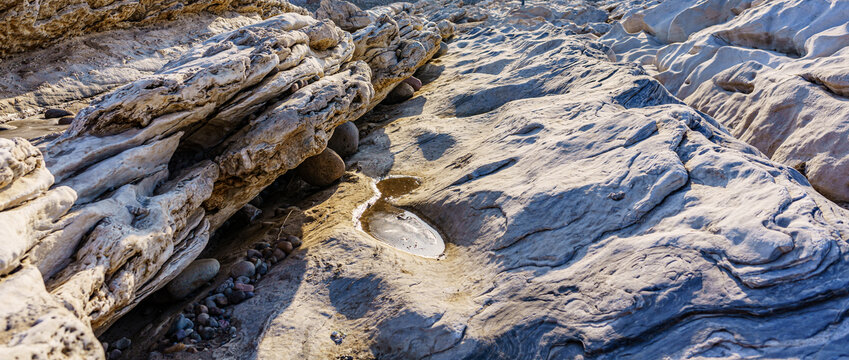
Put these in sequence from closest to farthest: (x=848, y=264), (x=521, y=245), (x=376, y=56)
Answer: (x=848, y=264)
(x=521, y=245)
(x=376, y=56)

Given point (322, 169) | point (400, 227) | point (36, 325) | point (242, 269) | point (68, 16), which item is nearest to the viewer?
point (36, 325)

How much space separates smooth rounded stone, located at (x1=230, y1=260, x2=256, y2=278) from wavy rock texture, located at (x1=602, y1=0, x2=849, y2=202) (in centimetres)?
617

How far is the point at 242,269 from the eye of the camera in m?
4.82

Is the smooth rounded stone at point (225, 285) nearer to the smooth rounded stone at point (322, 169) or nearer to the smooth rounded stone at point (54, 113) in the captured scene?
the smooth rounded stone at point (322, 169)

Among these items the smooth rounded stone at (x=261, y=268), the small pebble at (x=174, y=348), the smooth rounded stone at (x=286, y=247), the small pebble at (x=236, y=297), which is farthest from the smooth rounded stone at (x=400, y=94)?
the small pebble at (x=174, y=348)

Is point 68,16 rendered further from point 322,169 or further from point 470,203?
point 470,203

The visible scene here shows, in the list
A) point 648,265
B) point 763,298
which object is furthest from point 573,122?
point 763,298

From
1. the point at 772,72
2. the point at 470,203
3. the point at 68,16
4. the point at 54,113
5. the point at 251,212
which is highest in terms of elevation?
the point at 68,16

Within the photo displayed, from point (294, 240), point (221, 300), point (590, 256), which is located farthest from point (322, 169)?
point (590, 256)

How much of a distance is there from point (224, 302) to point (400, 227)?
203 centimetres

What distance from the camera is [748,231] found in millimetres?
3438

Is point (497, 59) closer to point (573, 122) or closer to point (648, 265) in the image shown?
point (573, 122)

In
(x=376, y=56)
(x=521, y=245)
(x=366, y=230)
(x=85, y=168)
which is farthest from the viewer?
(x=376, y=56)

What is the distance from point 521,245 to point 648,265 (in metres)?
1.18
